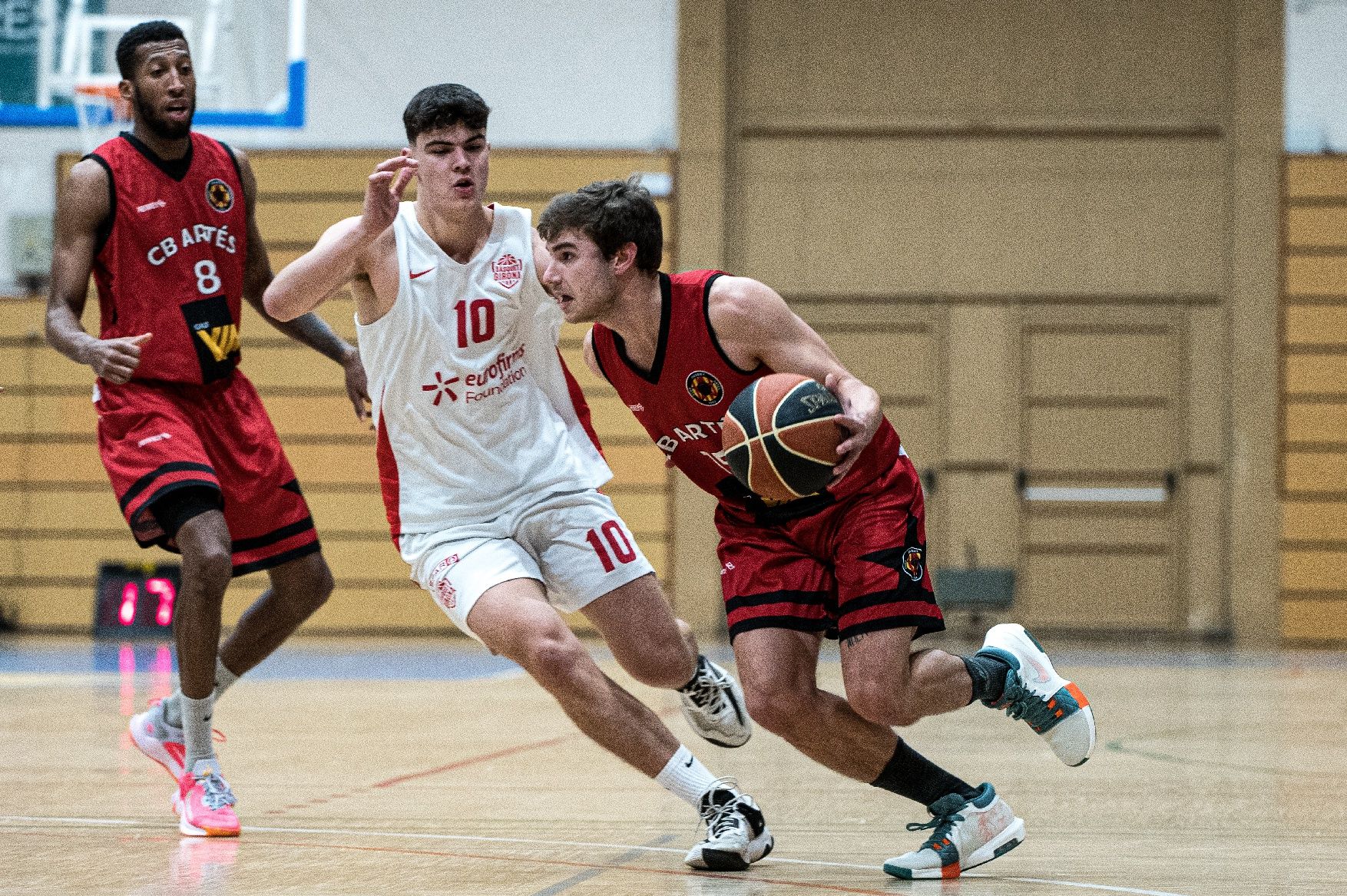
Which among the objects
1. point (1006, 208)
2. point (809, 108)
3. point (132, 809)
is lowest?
point (132, 809)

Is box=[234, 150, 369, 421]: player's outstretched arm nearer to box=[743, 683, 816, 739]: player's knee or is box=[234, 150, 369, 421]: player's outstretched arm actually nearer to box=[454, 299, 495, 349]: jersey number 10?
box=[454, 299, 495, 349]: jersey number 10

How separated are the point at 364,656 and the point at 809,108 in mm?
5315

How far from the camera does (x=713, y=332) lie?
3.36m

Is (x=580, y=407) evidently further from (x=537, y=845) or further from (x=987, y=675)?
(x=987, y=675)

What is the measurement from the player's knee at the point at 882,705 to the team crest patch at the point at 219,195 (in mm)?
2127

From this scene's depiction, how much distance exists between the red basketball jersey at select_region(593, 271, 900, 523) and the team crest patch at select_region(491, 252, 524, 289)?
0.92 ft

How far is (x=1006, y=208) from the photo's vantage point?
11695 mm

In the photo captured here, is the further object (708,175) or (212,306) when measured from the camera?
(708,175)

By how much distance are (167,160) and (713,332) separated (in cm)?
166

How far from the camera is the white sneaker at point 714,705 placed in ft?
13.1

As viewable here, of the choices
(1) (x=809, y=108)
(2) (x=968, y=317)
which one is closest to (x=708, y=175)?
(1) (x=809, y=108)

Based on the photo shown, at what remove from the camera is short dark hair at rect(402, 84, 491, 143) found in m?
3.46

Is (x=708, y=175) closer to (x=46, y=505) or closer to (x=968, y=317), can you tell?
(x=968, y=317)

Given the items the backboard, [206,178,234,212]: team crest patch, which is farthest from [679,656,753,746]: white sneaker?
the backboard
